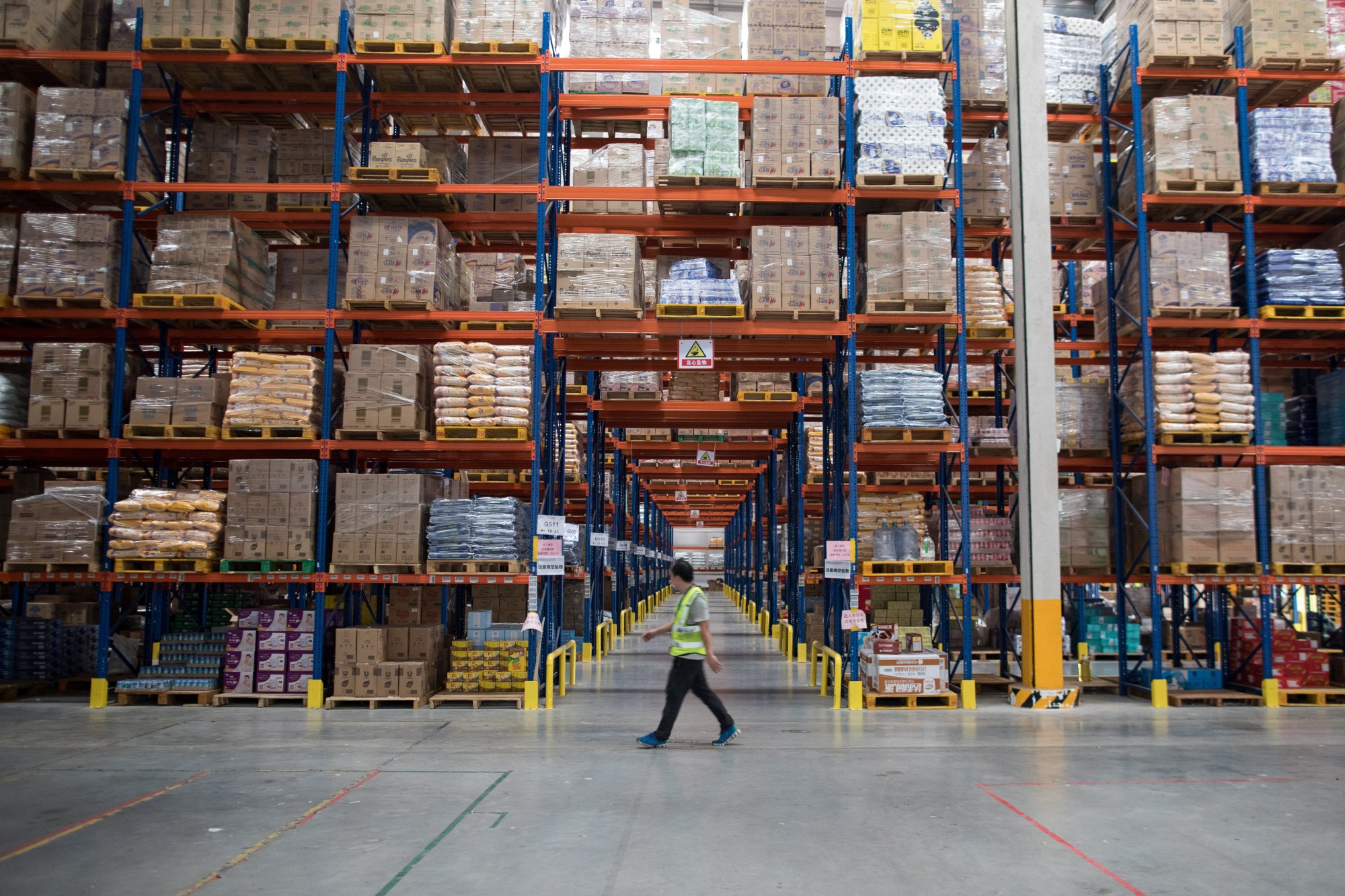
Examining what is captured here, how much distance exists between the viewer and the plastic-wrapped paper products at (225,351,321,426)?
11.4m

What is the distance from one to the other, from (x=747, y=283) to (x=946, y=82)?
371 centimetres

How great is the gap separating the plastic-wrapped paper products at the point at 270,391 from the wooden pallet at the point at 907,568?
6.68 m

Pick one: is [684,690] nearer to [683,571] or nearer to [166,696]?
[683,571]

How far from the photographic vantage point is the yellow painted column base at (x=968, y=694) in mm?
11383

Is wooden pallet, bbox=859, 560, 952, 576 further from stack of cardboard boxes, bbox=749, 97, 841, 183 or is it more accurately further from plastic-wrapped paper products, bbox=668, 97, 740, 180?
plastic-wrapped paper products, bbox=668, 97, 740, 180

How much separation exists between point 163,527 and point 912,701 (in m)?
8.75

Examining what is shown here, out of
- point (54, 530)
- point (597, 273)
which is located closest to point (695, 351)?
point (597, 273)

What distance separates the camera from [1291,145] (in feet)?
40.4

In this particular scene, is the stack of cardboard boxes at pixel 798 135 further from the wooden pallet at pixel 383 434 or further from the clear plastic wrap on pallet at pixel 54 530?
the clear plastic wrap on pallet at pixel 54 530

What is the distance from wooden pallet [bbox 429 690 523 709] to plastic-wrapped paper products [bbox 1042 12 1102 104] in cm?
1056

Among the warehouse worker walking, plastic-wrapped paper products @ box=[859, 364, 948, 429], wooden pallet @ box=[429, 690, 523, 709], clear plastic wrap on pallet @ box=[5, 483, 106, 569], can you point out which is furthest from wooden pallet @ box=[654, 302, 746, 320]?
clear plastic wrap on pallet @ box=[5, 483, 106, 569]

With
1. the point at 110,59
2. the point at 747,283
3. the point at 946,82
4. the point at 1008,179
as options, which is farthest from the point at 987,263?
the point at 110,59

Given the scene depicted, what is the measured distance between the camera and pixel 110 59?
11.9 meters

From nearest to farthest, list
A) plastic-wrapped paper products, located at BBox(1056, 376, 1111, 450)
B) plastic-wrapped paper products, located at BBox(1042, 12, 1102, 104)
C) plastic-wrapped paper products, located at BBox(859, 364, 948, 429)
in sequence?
1. plastic-wrapped paper products, located at BBox(859, 364, 948, 429)
2. plastic-wrapped paper products, located at BBox(1056, 376, 1111, 450)
3. plastic-wrapped paper products, located at BBox(1042, 12, 1102, 104)
